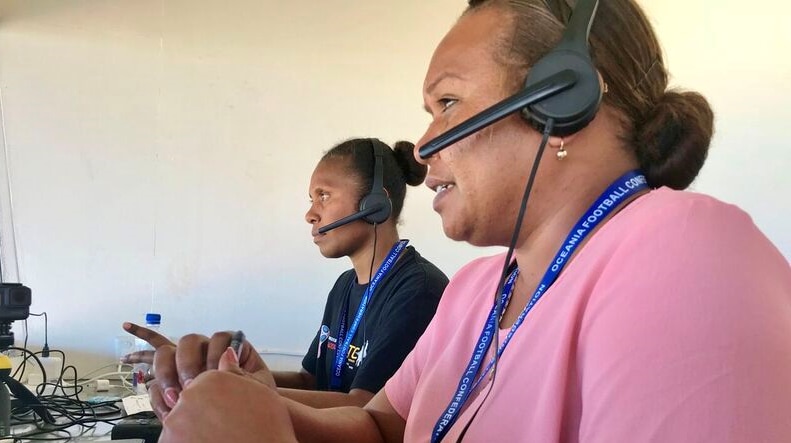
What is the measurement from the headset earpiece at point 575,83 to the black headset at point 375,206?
93 cm

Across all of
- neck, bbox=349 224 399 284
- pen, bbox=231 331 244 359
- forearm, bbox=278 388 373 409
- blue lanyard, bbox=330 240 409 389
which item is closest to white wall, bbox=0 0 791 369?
neck, bbox=349 224 399 284

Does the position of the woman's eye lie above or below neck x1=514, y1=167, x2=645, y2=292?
above

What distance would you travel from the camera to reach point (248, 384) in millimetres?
548

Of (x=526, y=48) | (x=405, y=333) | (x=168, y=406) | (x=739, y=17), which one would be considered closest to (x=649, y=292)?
(x=526, y=48)

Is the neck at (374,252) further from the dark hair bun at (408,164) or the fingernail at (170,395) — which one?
the fingernail at (170,395)

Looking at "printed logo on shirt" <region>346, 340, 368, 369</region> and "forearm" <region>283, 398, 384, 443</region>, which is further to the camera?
"printed logo on shirt" <region>346, 340, 368, 369</region>

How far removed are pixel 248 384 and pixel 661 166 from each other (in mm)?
471

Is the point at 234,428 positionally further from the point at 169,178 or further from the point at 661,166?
the point at 169,178

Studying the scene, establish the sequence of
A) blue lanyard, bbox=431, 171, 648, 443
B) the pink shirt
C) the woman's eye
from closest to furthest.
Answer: the pink shirt → blue lanyard, bbox=431, 171, 648, 443 → the woman's eye

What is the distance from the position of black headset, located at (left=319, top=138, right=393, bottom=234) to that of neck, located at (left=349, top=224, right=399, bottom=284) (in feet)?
0.15

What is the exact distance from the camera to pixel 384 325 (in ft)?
4.28

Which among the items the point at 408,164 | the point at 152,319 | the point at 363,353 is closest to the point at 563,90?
the point at 363,353

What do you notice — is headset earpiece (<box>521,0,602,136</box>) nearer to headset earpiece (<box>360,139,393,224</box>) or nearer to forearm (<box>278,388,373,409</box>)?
forearm (<box>278,388,373,409</box>)

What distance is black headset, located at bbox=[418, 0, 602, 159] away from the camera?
1.92 feet
